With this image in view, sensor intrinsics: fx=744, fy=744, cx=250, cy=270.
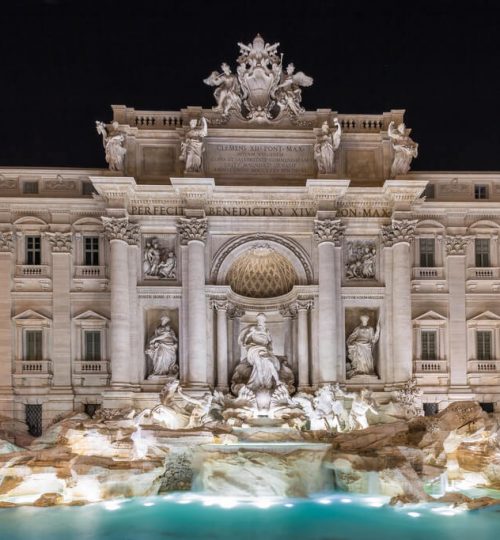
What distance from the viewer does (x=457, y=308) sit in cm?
3312

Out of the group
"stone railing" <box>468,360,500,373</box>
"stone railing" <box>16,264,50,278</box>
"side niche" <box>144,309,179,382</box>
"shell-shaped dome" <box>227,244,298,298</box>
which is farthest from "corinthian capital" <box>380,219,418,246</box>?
"stone railing" <box>16,264,50,278</box>

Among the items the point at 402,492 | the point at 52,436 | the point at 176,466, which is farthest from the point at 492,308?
the point at 52,436

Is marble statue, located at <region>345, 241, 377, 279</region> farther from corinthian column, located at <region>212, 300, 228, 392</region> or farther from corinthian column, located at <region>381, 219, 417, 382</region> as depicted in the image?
corinthian column, located at <region>212, 300, 228, 392</region>

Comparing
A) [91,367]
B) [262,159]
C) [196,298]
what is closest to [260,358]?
[196,298]

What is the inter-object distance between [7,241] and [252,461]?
16.0 metres

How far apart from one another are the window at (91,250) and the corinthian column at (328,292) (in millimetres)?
9719

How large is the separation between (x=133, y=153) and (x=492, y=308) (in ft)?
57.1

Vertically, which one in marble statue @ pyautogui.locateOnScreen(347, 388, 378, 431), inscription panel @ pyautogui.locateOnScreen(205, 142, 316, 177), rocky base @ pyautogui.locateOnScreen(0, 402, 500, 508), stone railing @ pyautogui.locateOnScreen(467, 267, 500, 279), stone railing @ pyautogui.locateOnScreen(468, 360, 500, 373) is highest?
inscription panel @ pyautogui.locateOnScreen(205, 142, 316, 177)

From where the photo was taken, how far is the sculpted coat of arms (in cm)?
3225

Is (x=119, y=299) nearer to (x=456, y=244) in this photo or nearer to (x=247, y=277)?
(x=247, y=277)

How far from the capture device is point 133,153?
107 feet

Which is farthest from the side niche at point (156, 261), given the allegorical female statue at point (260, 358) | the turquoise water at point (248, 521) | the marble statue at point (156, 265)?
the turquoise water at point (248, 521)

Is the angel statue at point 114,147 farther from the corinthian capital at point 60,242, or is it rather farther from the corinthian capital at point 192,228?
the corinthian capital at point 60,242

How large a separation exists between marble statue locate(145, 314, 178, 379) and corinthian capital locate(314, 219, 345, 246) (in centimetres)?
758
